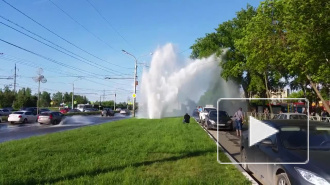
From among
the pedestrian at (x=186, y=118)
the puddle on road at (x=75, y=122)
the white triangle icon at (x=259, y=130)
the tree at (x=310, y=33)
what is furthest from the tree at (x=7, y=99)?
the white triangle icon at (x=259, y=130)

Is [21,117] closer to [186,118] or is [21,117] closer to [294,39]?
[186,118]

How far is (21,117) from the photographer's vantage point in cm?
4066

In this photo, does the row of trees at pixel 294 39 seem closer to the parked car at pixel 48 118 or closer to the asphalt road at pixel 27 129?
the asphalt road at pixel 27 129

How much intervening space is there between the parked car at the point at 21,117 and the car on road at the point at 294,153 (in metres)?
37.4

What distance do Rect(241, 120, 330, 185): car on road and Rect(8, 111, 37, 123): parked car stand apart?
123 feet

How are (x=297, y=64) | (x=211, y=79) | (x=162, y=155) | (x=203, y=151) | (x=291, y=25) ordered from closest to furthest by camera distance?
(x=162, y=155)
(x=203, y=151)
(x=291, y=25)
(x=297, y=64)
(x=211, y=79)

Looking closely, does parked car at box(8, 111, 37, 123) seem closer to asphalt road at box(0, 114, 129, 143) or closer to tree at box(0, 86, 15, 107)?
asphalt road at box(0, 114, 129, 143)

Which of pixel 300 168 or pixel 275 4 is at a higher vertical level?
pixel 275 4

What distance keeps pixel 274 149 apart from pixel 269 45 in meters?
21.0

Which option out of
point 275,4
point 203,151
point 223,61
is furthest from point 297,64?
point 223,61

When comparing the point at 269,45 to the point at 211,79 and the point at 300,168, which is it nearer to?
the point at 300,168

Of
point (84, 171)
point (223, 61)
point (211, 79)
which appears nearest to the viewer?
point (84, 171)

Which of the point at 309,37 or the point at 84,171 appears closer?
the point at 84,171

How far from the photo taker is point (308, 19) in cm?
2184
